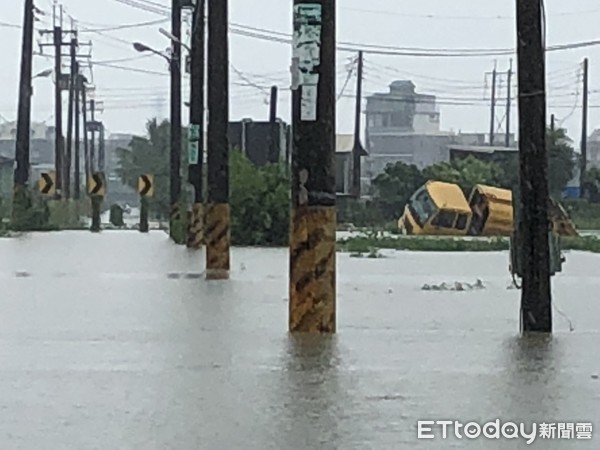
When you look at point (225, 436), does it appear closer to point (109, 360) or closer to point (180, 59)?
point (109, 360)

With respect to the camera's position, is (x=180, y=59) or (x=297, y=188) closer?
(x=297, y=188)

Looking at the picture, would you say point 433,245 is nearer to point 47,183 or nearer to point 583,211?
point 47,183

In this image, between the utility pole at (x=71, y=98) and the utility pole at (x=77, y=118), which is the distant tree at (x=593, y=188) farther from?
the utility pole at (x=71, y=98)

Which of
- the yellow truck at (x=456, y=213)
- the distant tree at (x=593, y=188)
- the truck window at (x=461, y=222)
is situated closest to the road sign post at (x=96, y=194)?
the yellow truck at (x=456, y=213)

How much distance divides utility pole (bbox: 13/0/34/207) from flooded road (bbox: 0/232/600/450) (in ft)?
87.3

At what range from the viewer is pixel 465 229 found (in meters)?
51.1

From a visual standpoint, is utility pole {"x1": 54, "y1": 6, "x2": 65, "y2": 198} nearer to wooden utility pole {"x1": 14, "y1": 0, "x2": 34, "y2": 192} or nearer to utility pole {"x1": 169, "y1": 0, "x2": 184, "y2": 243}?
wooden utility pole {"x1": 14, "y1": 0, "x2": 34, "y2": 192}

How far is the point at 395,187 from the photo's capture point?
2736 inches

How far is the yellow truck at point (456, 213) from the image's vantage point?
5109 cm

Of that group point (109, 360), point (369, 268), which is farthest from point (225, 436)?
point (369, 268)

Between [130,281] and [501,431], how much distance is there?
47.5 ft

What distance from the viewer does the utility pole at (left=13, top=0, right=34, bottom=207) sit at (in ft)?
164

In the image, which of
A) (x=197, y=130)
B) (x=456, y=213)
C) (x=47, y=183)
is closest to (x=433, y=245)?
(x=197, y=130)

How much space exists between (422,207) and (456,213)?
1.78 metres
